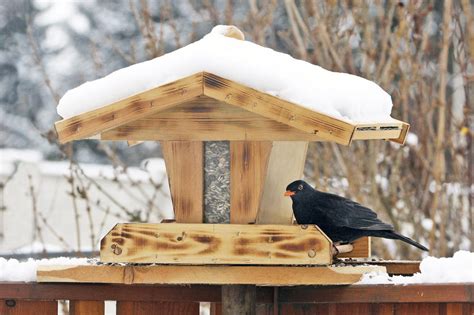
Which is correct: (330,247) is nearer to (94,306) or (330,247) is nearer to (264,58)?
(264,58)

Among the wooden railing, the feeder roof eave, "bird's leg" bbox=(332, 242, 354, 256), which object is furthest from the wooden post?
the feeder roof eave

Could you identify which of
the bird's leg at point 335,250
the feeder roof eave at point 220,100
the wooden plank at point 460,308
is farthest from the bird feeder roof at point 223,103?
the wooden plank at point 460,308

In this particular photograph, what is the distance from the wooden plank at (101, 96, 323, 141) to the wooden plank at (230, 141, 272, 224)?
0.13 feet

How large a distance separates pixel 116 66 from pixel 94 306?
1219 cm

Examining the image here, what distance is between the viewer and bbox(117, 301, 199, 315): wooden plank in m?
3.80

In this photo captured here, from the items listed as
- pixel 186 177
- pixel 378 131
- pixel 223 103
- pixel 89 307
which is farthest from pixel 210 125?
pixel 89 307

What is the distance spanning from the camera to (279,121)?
336 cm

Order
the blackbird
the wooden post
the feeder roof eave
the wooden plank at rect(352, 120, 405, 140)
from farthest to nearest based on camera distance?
the blackbird, the wooden post, the wooden plank at rect(352, 120, 405, 140), the feeder roof eave

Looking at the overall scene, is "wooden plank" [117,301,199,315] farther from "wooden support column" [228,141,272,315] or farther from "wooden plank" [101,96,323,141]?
"wooden plank" [101,96,323,141]

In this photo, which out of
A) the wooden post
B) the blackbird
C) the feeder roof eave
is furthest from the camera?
the blackbird

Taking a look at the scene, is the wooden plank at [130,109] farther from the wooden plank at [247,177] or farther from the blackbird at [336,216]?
the blackbird at [336,216]

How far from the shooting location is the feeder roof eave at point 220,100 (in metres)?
3.32

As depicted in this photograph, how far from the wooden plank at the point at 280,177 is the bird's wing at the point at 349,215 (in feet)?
0.55

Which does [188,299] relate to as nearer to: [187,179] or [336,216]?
[187,179]
